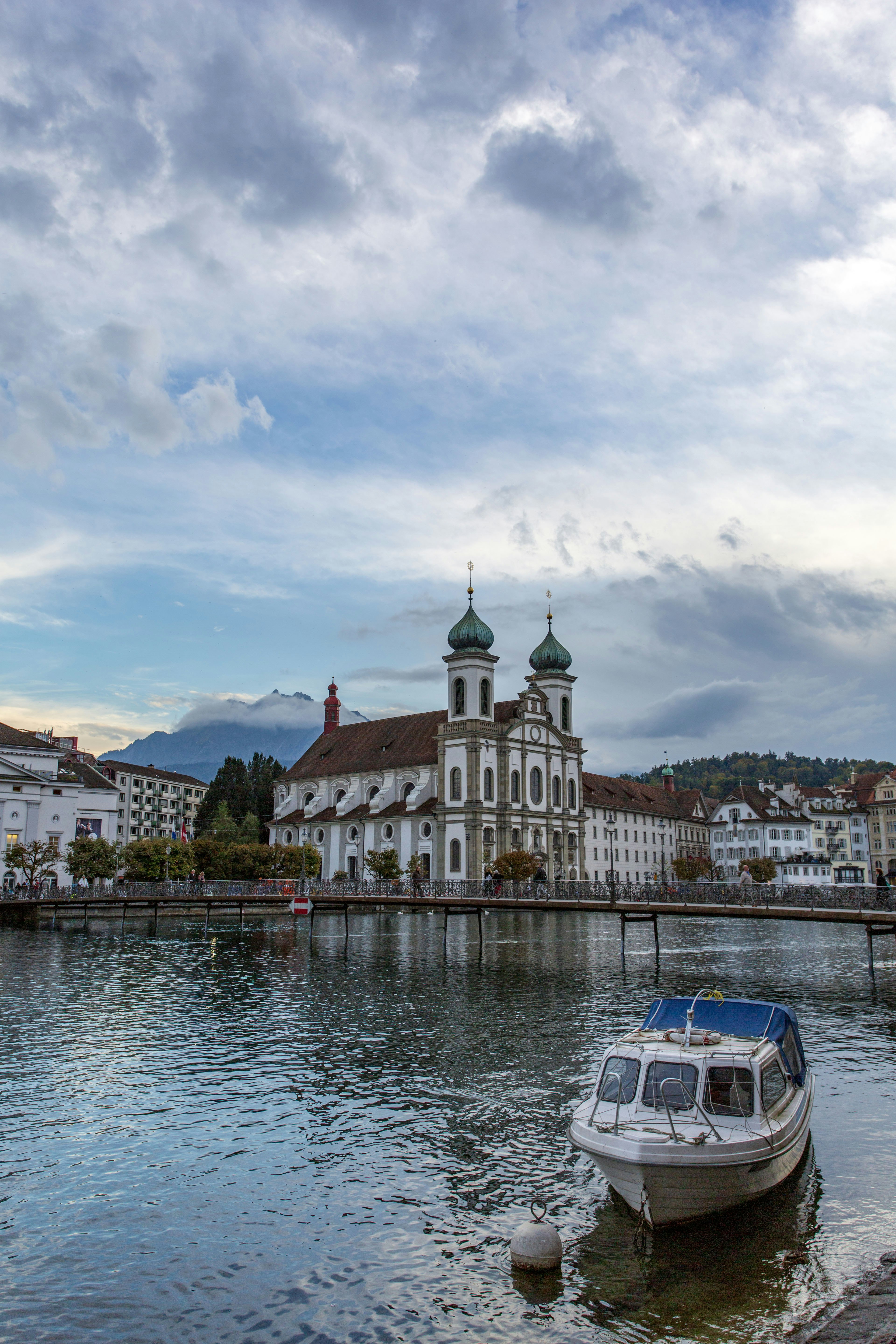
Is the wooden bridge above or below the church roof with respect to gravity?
below

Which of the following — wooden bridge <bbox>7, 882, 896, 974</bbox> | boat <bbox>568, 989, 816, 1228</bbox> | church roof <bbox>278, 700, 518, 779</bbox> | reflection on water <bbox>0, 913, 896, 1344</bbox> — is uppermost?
church roof <bbox>278, 700, 518, 779</bbox>

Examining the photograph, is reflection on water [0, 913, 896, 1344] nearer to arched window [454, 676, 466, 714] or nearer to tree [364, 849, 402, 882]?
tree [364, 849, 402, 882]

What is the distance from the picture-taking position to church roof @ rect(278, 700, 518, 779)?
12800 cm

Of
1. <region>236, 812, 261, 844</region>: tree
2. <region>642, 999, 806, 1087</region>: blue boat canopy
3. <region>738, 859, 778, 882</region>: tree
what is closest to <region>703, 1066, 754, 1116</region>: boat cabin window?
<region>642, 999, 806, 1087</region>: blue boat canopy

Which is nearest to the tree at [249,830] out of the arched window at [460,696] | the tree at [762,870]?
the arched window at [460,696]

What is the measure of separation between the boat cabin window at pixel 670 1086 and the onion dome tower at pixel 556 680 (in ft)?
374

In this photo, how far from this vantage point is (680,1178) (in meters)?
16.4

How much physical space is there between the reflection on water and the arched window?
264ft

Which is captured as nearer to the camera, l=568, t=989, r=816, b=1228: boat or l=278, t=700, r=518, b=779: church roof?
l=568, t=989, r=816, b=1228: boat

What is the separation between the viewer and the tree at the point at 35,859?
88.2 meters

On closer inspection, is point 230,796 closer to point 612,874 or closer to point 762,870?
point 762,870

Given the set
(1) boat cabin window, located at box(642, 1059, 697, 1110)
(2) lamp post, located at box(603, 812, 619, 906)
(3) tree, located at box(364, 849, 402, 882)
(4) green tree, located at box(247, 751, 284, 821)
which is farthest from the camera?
(4) green tree, located at box(247, 751, 284, 821)

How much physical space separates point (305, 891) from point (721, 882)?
30.3 meters

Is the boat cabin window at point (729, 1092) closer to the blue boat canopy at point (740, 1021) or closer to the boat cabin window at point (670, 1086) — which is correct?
the boat cabin window at point (670, 1086)
